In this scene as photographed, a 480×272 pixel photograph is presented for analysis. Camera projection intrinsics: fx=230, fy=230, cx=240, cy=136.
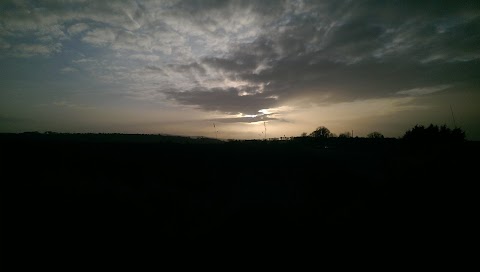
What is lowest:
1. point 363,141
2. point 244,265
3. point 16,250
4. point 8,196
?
point 244,265

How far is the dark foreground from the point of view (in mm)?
11797

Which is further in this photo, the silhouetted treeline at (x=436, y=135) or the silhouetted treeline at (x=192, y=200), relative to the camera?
the silhouetted treeline at (x=436, y=135)

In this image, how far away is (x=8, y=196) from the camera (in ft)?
44.1

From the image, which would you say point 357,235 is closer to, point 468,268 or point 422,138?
point 468,268

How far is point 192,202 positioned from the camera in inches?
717

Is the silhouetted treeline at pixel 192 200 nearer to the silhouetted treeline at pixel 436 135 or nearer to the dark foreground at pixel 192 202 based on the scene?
the dark foreground at pixel 192 202

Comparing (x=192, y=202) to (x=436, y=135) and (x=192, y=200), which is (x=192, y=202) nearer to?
(x=192, y=200)

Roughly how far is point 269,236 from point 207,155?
1885 cm

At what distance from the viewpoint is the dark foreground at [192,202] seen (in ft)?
38.7

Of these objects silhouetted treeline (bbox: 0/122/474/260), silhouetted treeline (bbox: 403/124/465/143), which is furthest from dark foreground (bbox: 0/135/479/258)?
silhouetted treeline (bbox: 403/124/465/143)

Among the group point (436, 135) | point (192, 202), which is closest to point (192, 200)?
point (192, 202)

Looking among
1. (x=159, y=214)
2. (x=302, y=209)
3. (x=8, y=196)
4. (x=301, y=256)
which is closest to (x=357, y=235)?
(x=301, y=256)

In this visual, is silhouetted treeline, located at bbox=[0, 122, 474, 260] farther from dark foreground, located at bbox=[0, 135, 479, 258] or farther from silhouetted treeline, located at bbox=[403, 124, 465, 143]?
silhouetted treeline, located at bbox=[403, 124, 465, 143]

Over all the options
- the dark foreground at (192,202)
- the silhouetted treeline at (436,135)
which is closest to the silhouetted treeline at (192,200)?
the dark foreground at (192,202)
